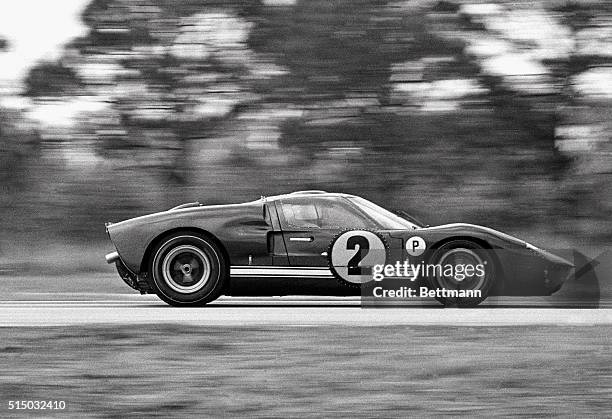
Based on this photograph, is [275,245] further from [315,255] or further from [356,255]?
[356,255]

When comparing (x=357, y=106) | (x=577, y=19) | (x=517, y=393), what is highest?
(x=577, y=19)

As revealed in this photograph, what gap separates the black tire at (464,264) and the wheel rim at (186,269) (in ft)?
6.29

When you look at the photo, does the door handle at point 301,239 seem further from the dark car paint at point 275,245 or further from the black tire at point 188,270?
the black tire at point 188,270

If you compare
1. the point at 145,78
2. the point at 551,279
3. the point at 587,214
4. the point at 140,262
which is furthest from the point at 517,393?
the point at 145,78

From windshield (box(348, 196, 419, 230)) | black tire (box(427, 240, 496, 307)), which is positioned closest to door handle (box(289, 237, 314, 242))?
windshield (box(348, 196, 419, 230))

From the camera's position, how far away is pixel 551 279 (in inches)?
353

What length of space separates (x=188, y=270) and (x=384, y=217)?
175 cm

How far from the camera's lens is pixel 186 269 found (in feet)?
29.9

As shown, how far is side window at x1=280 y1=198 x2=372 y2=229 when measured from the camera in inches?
356

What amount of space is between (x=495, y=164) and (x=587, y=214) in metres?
1.36

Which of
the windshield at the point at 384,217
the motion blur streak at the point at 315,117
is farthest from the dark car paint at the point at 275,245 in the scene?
the motion blur streak at the point at 315,117

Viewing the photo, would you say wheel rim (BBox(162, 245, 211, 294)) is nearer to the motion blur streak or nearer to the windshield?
the windshield

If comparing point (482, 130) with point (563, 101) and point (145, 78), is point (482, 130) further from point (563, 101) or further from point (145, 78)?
point (145, 78)

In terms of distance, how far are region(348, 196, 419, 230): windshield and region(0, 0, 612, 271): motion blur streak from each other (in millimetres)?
4780
